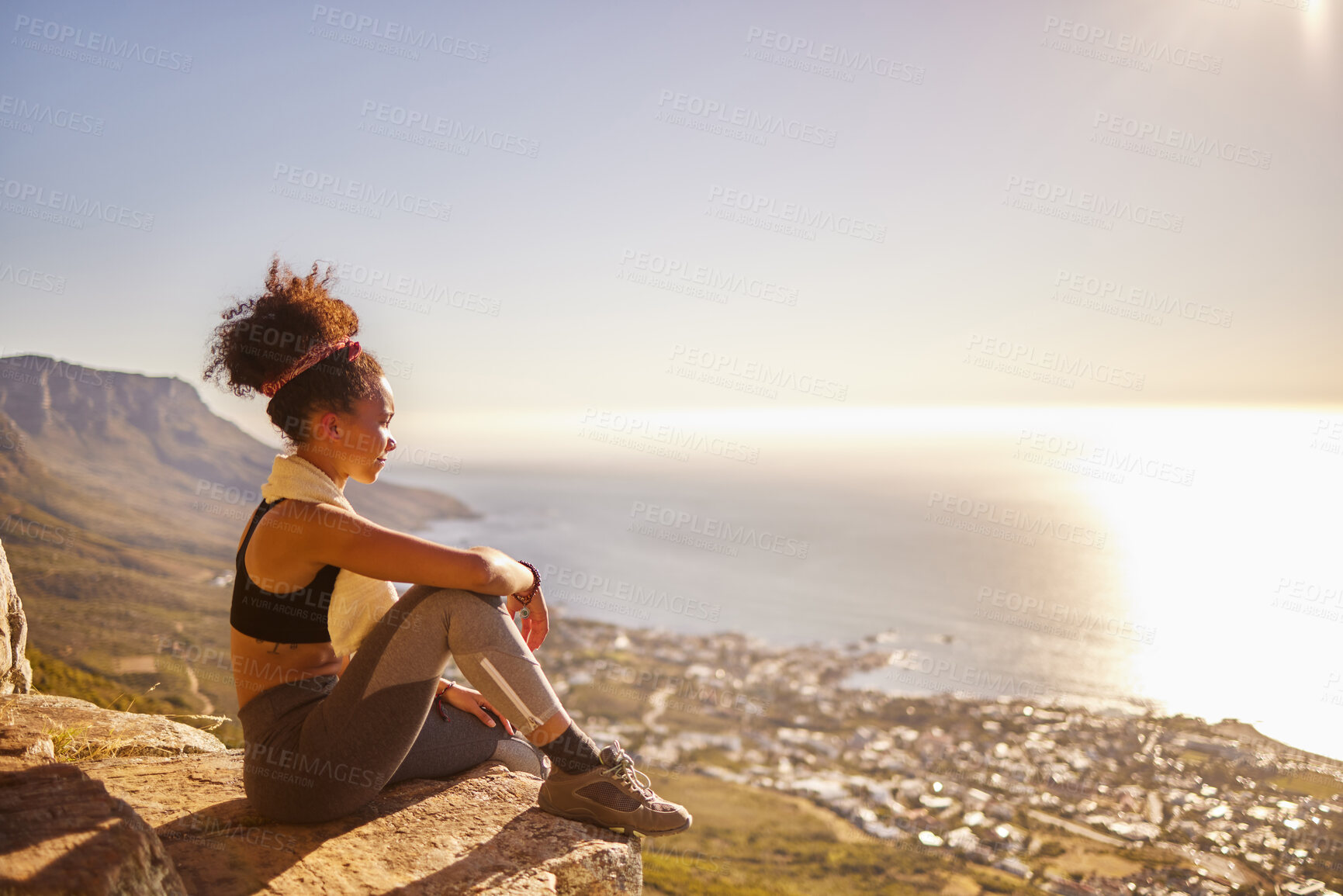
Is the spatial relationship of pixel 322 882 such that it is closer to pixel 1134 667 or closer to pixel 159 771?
pixel 159 771

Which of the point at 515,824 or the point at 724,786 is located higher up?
the point at 515,824

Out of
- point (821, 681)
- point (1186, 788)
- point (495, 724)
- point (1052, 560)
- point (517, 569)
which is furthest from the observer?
point (1052, 560)

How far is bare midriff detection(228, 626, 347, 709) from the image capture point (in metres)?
2.32

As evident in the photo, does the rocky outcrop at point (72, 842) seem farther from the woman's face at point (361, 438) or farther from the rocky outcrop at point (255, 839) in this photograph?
the woman's face at point (361, 438)

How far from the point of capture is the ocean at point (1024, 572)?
1487 inches

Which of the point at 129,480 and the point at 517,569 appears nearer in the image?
the point at 517,569

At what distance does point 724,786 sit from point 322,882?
86.6 ft

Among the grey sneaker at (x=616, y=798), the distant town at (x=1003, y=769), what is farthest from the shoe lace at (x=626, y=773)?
the distant town at (x=1003, y=769)

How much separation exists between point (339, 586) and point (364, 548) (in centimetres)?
32

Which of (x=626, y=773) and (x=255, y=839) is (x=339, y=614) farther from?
(x=626, y=773)

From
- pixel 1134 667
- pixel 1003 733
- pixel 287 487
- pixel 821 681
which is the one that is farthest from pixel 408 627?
pixel 1134 667

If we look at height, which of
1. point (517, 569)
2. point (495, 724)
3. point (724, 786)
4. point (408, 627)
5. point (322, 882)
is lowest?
point (724, 786)

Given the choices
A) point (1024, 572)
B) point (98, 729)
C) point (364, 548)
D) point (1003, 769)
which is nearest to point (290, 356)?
point (364, 548)

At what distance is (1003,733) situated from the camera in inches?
1155
